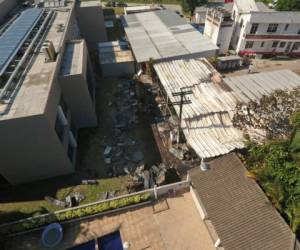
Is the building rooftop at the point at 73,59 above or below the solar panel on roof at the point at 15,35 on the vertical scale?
below

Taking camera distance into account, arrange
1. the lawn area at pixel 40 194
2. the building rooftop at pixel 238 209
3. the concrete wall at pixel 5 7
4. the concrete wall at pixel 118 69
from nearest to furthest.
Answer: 1. the building rooftop at pixel 238 209
2. the lawn area at pixel 40 194
3. the concrete wall at pixel 5 7
4. the concrete wall at pixel 118 69

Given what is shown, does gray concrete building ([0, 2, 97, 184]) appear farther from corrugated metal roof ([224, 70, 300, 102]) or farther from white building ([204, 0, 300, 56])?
white building ([204, 0, 300, 56])

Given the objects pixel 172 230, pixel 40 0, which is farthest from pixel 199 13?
pixel 172 230

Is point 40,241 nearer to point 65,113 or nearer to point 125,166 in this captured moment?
point 125,166

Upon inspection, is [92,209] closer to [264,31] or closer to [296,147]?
[296,147]

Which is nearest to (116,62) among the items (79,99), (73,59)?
(73,59)

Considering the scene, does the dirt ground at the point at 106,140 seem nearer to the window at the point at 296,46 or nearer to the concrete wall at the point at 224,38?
the concrete wall at the point at 224,38

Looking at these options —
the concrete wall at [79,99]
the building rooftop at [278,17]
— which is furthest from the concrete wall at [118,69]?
the building rooftop at [278,17]

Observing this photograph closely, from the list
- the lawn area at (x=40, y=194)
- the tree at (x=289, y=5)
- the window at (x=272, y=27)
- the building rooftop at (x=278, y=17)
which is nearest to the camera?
the lawn area at (x=40, y=194)
